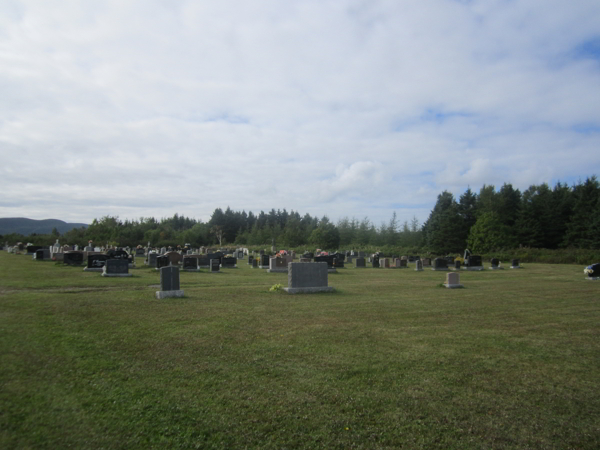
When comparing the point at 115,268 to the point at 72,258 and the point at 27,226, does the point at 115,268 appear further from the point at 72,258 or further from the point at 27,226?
the point at 27,226

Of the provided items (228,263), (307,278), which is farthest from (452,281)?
(228,263)

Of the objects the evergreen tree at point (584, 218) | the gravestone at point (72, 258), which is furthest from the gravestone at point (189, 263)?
the evergreen tree at point (584, 218)

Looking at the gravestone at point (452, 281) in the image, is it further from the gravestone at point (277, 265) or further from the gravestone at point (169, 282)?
the gravestone at point (277, 265)

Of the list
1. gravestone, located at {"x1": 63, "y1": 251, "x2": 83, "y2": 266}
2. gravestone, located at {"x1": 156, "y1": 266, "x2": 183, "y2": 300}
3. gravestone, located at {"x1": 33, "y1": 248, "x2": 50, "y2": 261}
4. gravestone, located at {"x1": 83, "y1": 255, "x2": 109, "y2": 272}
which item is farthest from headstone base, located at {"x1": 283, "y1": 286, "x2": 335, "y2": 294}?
gravestone, located at {"x1": 33, "y1": 248, "x2": 50, "y2": 261}

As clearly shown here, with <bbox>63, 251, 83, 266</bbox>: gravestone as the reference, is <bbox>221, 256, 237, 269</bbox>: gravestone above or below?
below

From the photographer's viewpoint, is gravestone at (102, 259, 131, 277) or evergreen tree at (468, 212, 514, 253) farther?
evergreen tree at (468, 212, 514, 253)

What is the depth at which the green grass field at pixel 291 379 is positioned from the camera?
3315 millimetres

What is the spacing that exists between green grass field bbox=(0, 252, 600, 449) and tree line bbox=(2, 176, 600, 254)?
1832 inches

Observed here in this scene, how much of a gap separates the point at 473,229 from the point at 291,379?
5362cm

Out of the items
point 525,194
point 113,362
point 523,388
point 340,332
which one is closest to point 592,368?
point 523,388

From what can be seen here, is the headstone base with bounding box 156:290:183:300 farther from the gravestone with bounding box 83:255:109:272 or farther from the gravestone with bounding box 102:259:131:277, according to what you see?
the gravestone with bounding box 83:255:109:272

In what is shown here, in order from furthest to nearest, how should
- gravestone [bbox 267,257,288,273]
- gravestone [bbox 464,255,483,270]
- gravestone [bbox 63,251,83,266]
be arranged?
gravestone [bbox 464,255,483,270] < gravestone [bbox 267,257,288,273] < gravestone [bbox 63,251,83,266]

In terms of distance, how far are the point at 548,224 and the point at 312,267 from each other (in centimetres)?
5343

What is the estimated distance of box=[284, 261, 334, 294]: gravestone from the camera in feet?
39.9
